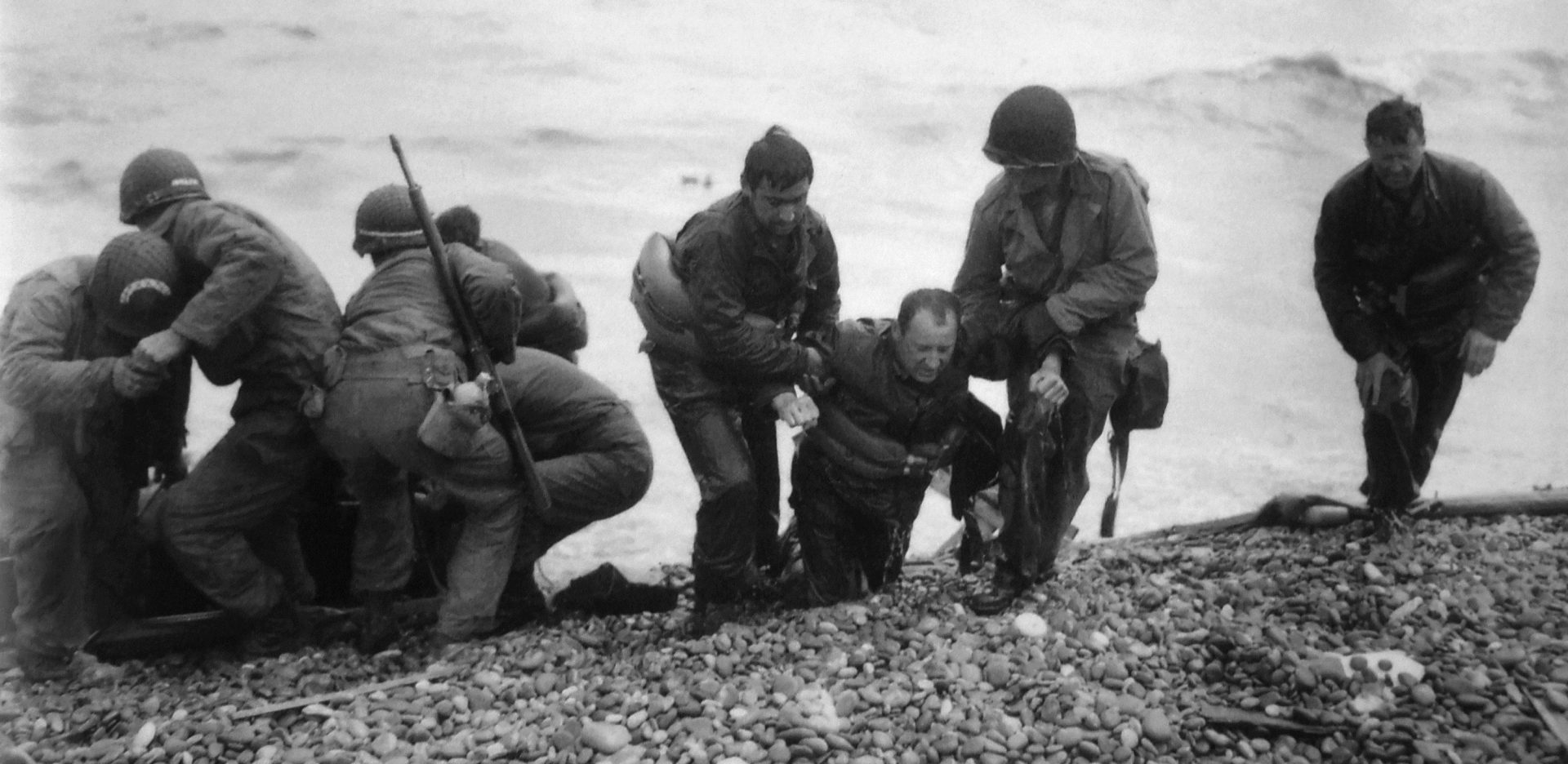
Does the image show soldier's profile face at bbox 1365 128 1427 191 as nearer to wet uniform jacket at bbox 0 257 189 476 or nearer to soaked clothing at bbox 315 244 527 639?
soaked clothing at bbox 315 244 527 639

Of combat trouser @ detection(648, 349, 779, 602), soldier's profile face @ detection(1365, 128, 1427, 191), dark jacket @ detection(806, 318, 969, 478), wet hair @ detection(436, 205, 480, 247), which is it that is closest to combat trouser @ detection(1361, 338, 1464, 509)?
soldier's profile face @ detection(1365, 128, 1427, 191)

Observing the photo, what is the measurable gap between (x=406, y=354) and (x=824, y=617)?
1.63 metres

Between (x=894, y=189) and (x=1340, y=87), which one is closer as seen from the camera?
(x=1340, y=87)

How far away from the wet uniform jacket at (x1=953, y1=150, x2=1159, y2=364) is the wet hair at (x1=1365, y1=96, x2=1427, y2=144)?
2.81ft

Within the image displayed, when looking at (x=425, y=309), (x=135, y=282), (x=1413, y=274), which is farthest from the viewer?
(x=1413, y=274)

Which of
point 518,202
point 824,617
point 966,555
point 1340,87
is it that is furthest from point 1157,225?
point 824,617

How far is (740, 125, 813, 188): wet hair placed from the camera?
407 cm

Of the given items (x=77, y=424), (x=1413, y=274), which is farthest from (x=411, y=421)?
(x=1413, y=274)

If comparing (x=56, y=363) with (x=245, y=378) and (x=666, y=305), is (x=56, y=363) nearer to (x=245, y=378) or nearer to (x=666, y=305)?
(x=245, y=378)

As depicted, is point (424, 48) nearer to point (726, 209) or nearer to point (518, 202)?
point (518, 202)

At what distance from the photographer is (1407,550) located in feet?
16.1

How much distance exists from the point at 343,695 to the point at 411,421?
2.86 feet

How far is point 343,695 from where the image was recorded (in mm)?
4145

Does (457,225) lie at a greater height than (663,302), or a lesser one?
greater
